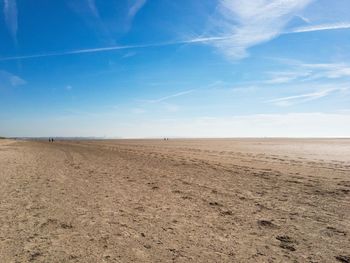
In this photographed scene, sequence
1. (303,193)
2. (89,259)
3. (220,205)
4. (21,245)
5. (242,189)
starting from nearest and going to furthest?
(89,259) < (21,245) < (220,205) < (303,193) < (242,189)

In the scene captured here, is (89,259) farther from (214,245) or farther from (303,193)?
(303,193)

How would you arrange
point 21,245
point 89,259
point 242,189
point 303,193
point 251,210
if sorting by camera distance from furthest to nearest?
1. point 242,189
2. point 303,193
3. point 251,210
4. point 21,245
5. point 89,259

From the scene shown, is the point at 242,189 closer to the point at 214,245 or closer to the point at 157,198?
the point at 157,198

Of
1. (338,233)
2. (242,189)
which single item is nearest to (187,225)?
(338,233)

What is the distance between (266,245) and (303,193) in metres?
6.10

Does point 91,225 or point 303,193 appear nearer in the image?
point 91,225

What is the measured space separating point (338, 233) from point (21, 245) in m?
6.81

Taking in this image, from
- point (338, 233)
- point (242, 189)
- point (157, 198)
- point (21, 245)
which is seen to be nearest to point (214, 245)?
point (338, 233)

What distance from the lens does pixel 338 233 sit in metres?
6.56

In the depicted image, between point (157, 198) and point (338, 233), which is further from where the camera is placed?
point (157, 198)

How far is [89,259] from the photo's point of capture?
510 centimetres

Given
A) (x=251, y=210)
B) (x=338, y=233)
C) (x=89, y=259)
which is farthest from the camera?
(x=251, y=210)

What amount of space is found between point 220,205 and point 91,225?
413 centimetres

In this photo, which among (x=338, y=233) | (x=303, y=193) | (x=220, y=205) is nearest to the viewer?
(x=338, y=233)
